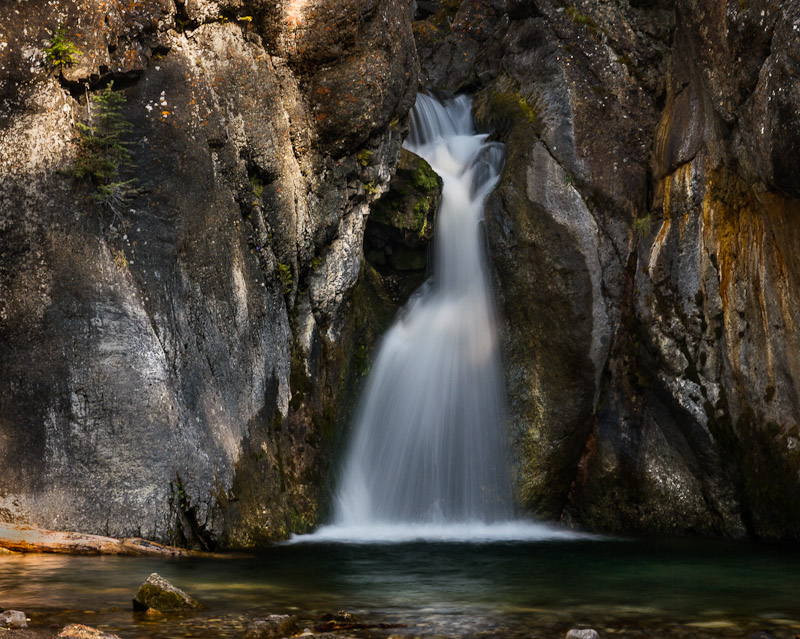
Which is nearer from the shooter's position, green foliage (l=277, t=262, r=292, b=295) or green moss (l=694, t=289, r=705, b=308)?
green foliage (l=277, t=262, r=292, b=295)

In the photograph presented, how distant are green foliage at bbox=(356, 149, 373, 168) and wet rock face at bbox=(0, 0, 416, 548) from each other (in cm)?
6

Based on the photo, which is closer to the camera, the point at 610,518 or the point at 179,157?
the point at 179,157

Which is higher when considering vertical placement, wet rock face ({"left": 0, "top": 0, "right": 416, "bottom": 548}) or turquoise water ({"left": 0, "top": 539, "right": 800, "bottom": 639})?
wet rock face ({"left": 0, "top": 0, "right": 416, "bottom": 548})

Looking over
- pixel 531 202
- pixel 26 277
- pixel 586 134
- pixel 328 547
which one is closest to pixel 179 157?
pixel 26 277

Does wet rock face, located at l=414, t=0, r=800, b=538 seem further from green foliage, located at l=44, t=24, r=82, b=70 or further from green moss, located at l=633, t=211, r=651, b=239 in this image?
green foliage, located at l=44, t=24, r=82, b=70

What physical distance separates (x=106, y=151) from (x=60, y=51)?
105 centimetres

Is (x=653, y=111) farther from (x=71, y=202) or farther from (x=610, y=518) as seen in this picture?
(x=71, y=202)

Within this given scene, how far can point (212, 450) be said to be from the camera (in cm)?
862

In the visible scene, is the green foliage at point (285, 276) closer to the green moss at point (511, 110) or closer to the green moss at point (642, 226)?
the green moss at point (511, 110)

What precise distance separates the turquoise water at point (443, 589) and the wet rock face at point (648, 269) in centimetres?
203

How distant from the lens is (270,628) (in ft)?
15.0

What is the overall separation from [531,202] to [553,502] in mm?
4638

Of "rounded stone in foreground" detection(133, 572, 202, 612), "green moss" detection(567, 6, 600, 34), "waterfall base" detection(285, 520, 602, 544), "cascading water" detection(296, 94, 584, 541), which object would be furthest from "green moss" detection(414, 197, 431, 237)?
"rounded stone in foreground" detection(133, 572, 202, 612)

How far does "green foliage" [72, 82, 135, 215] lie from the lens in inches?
318
